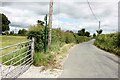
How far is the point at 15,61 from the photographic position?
34.9ft

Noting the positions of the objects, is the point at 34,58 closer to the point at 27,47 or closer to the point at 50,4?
the point at 27,47

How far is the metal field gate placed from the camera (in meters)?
8.29

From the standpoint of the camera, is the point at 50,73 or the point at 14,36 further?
the point at 14,36

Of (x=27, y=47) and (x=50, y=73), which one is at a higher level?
(x=27, y=47)

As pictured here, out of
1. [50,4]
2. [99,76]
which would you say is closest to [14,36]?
[50,4]

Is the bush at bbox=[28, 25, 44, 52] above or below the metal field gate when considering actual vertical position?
above

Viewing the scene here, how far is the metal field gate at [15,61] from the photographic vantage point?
8286 mm

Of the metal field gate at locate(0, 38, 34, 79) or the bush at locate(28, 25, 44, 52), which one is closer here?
the metal field gate at locate(0, 38, 34, 79)

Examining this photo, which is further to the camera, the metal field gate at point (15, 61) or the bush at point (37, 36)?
the bush at point (37, 36)

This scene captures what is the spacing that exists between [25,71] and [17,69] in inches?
19.7

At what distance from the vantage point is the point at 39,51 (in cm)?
1288

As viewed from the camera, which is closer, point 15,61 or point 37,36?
point 15,61

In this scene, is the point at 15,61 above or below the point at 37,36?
below

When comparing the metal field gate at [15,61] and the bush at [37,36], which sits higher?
the bush at [37,36]
